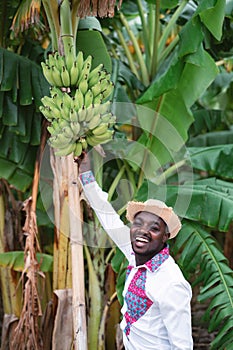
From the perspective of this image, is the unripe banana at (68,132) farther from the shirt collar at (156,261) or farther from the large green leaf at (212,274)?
the large green leaf at (212,274)

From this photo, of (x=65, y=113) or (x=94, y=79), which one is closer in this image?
(x=65, y=113)

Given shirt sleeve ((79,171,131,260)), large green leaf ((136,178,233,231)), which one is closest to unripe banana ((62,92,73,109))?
shirt sleeve ((79,171,131,260))

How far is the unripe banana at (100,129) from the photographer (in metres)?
1.91

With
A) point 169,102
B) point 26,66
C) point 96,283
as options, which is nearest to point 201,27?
point 169,102

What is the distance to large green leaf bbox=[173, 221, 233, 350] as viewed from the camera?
2.44m

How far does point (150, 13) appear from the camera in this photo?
12.1 feet

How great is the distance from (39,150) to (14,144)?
0.62ft

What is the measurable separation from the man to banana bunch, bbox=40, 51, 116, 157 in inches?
12.8

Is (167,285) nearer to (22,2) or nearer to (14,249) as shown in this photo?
(22,2)

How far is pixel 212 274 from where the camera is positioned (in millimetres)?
2547

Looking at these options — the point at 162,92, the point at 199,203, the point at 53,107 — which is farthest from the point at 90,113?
the point at 199,203

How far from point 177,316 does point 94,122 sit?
2.36 ft

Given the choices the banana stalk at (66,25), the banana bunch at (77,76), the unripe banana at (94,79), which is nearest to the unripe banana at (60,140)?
the banana bunch at (77,76)

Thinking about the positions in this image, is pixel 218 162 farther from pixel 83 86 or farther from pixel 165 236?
pixel 165 236
